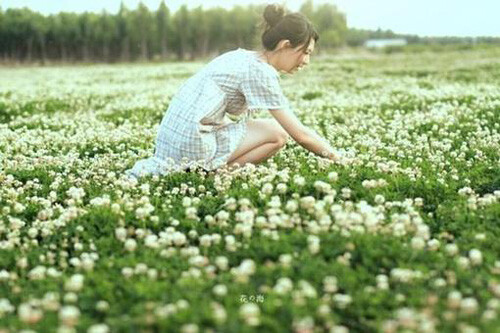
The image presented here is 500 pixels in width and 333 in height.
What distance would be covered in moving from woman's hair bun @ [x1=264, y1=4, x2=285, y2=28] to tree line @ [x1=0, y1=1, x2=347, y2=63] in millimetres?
126704

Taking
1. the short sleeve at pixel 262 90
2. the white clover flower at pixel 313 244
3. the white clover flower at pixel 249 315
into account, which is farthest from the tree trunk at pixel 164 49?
the white clover flower at pixel 249 315

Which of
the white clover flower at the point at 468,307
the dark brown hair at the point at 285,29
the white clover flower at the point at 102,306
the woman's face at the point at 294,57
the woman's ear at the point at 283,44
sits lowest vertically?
the white clover flower at the point at 102,306

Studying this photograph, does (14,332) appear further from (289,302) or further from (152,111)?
(152,111)

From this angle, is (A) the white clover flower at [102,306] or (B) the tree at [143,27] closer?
(A) the white clover flower at [102,306]

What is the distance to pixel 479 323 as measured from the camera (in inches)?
157

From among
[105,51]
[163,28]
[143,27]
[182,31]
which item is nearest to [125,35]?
[143,27]

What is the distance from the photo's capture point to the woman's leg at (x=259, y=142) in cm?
901

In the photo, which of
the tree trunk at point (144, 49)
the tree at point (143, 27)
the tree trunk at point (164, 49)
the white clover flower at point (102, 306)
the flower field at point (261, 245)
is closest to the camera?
the flower field at point (261, 245)

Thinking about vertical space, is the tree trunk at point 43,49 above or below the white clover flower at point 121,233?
below

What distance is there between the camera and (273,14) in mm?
8547

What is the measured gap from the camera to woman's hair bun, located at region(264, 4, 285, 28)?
8523mm

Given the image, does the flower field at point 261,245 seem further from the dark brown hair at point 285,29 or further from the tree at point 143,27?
the tree at point 143,27

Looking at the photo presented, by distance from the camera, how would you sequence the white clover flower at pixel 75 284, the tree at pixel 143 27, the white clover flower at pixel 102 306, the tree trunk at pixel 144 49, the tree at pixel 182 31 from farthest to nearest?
1. the tree at pixel 182 31
2. the tree at pixel 143 27
3. the tree trunk at pixel 144 49
4. the white clover flower at pixel 75 284
5. the white clover flower at pixel 102 306

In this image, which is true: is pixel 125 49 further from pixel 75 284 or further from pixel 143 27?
pixel 75 284
